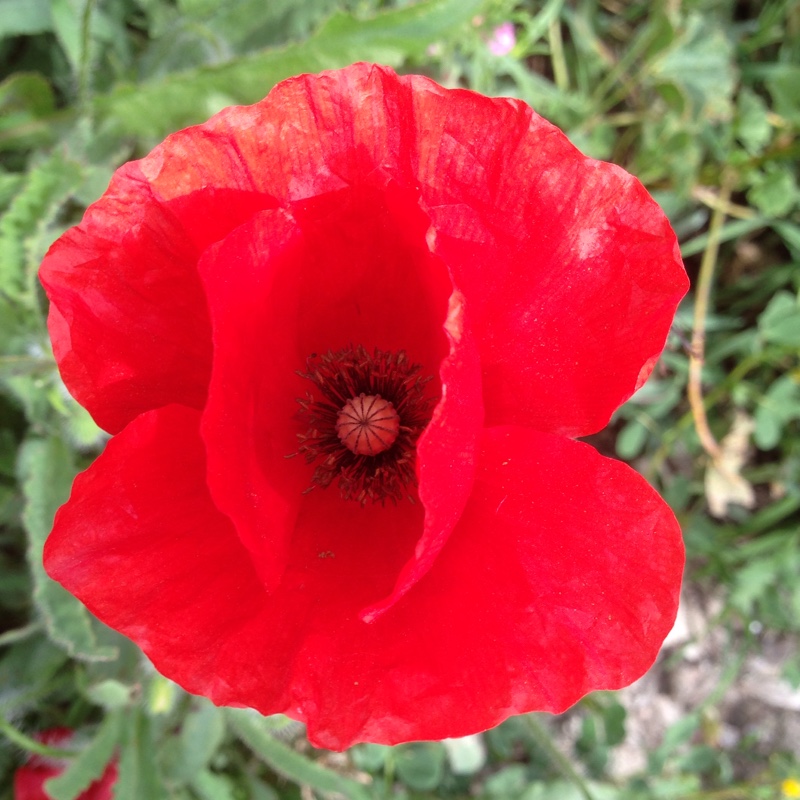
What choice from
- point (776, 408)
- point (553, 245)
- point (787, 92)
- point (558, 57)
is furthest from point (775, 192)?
point (553, 245)

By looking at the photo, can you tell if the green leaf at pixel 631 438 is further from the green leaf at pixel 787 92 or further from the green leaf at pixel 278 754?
the green leaf at pixel 278 754

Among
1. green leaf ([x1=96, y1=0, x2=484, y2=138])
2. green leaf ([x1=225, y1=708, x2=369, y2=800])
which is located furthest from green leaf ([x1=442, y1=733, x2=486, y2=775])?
green leaf ([x1=96, y1=0, x2=484, y2=138])

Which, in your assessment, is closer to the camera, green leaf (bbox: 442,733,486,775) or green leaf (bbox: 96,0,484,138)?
green leaf (bbox: 96,0,484,138)

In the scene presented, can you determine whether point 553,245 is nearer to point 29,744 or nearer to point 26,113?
point 29,744

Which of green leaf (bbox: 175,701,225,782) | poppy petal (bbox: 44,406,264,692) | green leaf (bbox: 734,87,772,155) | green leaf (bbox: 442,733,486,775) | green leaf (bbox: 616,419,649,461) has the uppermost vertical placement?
poppy petal (bbox: 44,406,264,692)

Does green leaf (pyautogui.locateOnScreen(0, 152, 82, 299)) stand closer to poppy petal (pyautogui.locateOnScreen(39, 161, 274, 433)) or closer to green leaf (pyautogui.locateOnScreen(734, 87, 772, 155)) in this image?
poppy petal (pyautogui.locateOnScreen(39, 161, 274, 433))

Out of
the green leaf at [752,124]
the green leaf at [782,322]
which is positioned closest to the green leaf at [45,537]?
the green leaf at [782,322]

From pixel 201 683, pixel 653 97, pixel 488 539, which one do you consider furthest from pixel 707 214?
pixel 201 683

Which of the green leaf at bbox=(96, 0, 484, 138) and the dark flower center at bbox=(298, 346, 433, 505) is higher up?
the green leaf at bbox=(96, 0, 484, 138)
